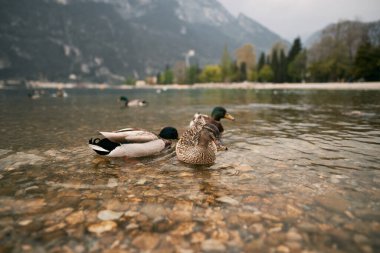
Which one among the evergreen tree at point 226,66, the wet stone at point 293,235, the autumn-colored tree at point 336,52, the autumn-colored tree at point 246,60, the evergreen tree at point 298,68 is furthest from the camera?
the evergreen tree at point 226,66

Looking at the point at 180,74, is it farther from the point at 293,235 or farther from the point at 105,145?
the point at 293,235

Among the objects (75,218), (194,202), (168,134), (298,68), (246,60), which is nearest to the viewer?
(75,218)

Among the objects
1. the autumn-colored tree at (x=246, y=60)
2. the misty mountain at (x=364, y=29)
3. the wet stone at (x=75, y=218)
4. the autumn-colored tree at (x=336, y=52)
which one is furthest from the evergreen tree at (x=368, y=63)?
the wet stone at (x=75, y=218)

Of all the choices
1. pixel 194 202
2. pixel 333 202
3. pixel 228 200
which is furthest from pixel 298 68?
pixel 194 202

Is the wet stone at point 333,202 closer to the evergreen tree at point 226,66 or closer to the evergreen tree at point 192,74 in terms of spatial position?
the evergreen tree at point 226,66

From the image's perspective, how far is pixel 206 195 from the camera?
4.57 m

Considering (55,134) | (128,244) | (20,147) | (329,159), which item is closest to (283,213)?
(128,244)

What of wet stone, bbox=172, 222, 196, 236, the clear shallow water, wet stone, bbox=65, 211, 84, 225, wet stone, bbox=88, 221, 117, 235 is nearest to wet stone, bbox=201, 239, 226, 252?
the clear shallow water

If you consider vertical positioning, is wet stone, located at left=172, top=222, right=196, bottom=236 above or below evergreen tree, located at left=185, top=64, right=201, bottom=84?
below

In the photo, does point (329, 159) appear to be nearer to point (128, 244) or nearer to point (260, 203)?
point (260, 203)

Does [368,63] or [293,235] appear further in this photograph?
[368,63]

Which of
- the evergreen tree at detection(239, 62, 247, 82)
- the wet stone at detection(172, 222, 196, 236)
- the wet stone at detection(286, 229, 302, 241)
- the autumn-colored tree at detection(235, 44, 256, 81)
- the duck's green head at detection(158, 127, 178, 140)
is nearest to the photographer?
the wet stone at detection(286, 229, 302, 241)

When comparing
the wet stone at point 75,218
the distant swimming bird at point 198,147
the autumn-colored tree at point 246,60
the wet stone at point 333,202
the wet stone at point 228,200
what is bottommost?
the wet stone at point 228,200

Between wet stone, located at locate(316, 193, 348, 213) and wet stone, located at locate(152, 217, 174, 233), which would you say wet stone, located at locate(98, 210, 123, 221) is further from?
wet stone, located at locate(316, 193, 348, 213)
